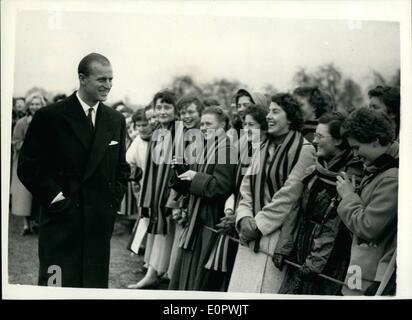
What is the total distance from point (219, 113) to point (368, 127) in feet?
3.75

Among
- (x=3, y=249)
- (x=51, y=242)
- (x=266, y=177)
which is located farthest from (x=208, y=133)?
(x=3, y=249)

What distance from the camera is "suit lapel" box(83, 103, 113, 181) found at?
499cm

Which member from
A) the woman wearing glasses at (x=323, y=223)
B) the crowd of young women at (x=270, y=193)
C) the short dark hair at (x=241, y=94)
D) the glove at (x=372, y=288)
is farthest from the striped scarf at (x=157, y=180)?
the glove at (x=372, y=288)

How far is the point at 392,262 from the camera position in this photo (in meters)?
4.77

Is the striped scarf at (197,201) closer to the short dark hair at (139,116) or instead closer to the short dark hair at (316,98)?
the short dark hair at (139,116)

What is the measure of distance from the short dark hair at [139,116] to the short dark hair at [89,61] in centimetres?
45

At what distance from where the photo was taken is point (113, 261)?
5.12 metres

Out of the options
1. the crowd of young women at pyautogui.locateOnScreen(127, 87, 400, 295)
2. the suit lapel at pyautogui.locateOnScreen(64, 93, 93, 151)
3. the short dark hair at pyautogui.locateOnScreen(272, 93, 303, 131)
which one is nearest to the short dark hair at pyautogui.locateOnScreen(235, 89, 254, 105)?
the crowd of young women at pyautogui.locateOnScreen(127, 87, 400, 295)

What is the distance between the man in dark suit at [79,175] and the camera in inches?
197

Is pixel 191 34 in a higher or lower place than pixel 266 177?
higher

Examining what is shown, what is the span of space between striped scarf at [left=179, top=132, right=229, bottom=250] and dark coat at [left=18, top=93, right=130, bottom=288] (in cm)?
57

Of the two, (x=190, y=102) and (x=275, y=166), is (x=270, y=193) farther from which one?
(x=190, y=102)

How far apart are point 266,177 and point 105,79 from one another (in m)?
1.48

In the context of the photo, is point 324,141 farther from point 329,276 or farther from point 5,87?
point 5,87
